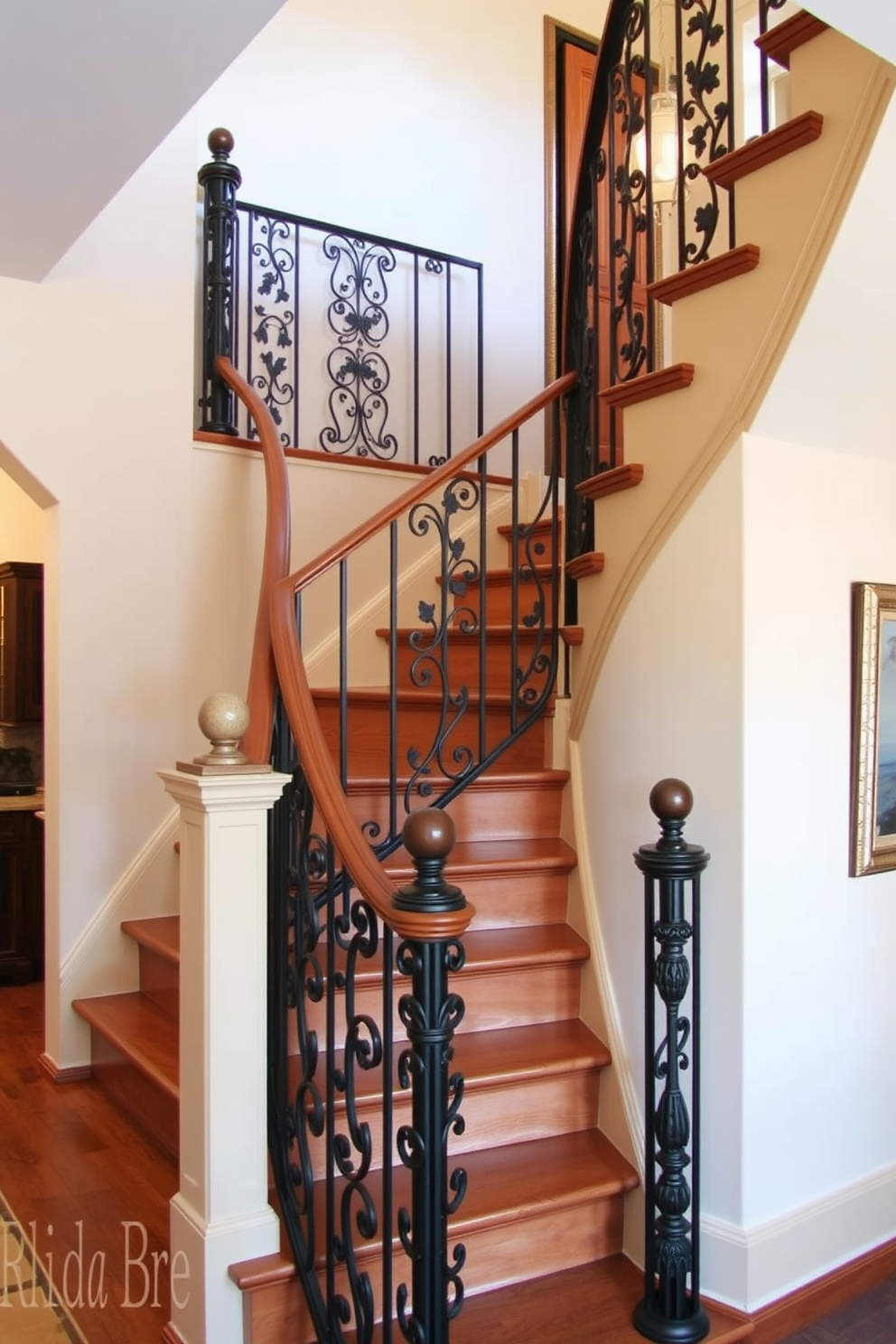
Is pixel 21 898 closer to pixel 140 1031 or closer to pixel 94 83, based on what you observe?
pixel 140 1031

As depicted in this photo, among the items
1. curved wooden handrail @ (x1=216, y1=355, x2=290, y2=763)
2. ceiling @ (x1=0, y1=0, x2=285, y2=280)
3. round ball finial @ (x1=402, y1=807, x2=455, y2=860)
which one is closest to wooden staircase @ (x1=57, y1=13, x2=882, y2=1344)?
curved wooden handrail @ (x1=216, y1=355, x2=290, y2=763)

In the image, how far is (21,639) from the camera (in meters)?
5.29

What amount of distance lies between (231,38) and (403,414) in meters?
3.03

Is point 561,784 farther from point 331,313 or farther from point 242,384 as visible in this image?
point 331,313

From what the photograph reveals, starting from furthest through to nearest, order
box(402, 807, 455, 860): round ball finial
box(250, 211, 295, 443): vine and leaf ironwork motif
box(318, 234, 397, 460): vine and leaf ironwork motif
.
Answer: box(318, 234, 397, 460): vine and leaf ironwork motif, box(250, 211, 295, 443): vine and leaf ironwork motif, box(402, 807, 455, 860): round ball finial

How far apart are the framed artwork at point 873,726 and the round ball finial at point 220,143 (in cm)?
283

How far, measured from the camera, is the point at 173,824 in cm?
367

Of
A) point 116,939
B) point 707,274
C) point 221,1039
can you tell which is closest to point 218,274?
point 707,274

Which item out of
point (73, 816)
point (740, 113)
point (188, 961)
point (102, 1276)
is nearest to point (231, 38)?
point (188, 961)

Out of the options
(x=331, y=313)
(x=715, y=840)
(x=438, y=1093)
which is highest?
(x=331, y=313)

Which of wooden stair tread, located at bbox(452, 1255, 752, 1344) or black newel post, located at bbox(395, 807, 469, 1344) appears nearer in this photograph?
black newel post, located at bbox(395, 807, 469, 1344)

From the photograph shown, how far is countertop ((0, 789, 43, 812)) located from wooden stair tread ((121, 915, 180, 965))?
1.64 metres

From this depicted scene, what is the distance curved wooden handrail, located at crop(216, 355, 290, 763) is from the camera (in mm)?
2443

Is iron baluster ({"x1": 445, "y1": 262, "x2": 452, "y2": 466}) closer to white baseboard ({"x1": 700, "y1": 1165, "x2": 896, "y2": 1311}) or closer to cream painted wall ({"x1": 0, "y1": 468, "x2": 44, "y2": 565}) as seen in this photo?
cream painted wall ({"x1": 0, "y1": 468, "x2": 44, "y2": 565})
